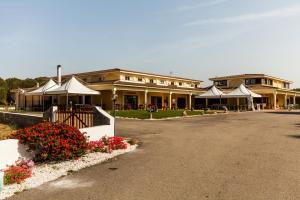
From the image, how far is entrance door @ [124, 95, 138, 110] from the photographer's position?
115 feet

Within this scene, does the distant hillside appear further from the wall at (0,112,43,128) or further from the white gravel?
the white gravel

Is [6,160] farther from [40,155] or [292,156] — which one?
[292,156]

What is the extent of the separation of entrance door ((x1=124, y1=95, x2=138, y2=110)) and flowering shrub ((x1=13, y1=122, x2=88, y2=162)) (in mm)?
26376

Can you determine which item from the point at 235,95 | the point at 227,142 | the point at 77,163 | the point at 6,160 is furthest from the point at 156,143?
the point at 235,95

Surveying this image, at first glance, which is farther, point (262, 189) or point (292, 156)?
point (292, 156)

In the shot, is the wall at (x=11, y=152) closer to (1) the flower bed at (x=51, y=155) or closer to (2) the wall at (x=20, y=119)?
(1) the flower bed at (x=51, y=155)

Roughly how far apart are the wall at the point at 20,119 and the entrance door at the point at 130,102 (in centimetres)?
1576

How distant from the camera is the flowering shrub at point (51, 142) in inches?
316

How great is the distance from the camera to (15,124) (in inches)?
752

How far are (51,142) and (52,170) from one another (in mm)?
1063

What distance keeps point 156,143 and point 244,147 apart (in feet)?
11.4

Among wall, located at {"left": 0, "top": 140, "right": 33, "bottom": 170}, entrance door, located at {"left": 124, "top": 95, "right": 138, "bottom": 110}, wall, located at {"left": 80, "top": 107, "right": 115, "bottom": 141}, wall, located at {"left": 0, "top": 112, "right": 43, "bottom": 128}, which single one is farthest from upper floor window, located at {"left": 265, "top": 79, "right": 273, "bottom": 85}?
wall, located at {"left": 0, "top": 140, "right": 33, "bottom": 170}

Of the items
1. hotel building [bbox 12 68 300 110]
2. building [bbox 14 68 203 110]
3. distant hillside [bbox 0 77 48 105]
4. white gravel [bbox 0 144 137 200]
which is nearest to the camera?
white gravel [bbox 0 144 137 200]

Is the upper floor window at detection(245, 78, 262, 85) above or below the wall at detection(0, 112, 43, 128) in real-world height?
above
